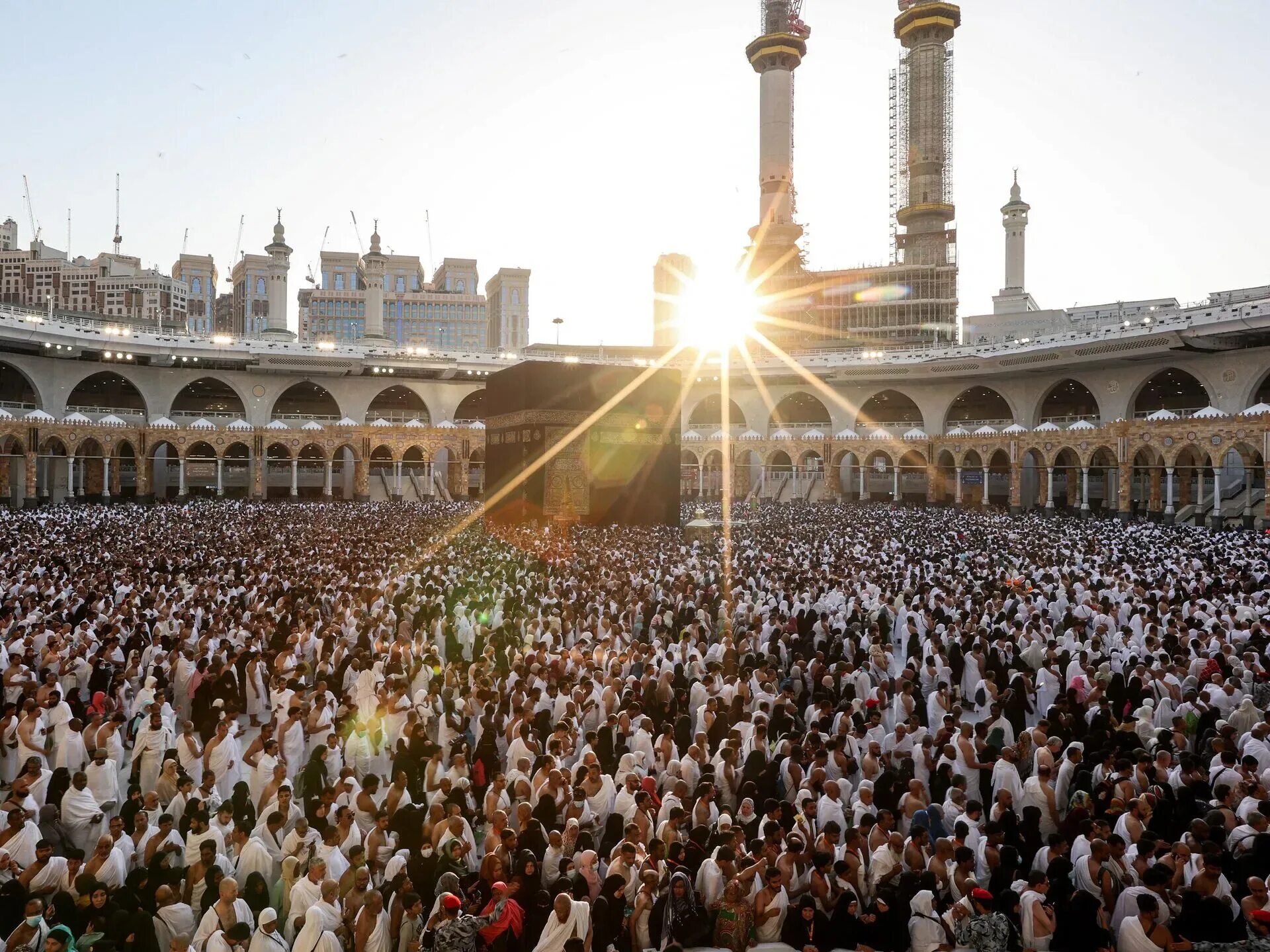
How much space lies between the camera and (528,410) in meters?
28.5

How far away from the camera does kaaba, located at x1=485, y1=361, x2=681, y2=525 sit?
92.5 feet

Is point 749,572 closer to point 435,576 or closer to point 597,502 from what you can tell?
point 435,576

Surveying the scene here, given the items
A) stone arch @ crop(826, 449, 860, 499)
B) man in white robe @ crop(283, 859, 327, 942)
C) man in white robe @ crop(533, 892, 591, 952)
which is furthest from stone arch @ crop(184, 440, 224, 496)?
man in white robe @ crop(533, 892, 591, 952)

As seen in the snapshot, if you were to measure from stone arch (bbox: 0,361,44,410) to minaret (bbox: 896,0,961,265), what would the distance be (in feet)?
184

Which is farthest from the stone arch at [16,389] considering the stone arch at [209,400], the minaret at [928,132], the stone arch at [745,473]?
the minaret at [928,132]

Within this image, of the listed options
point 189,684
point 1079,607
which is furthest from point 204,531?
point 1079,607

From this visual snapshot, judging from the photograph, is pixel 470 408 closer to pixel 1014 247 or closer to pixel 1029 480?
pixel 1029 480

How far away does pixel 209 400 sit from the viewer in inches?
1954

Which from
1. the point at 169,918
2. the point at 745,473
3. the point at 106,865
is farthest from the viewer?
the point at 745,473

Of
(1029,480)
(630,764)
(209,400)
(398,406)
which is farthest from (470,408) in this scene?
(630,764)

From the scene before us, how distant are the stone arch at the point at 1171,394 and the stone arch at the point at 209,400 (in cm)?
4877

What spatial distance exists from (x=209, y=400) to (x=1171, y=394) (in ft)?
177

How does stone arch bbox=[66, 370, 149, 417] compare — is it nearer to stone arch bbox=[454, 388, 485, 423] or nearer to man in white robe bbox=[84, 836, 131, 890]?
stone arch bbox=[454, 388, 485, 423]

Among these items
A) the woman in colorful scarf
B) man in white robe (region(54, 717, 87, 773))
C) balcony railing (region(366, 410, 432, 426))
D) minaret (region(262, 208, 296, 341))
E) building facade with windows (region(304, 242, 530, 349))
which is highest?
building facade with windows (region(304, 242, 530, 349))
